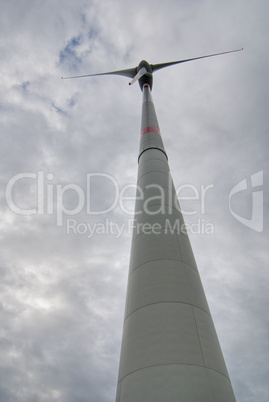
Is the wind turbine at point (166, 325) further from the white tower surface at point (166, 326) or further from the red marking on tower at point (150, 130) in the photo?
the red marking on tower at point (150, 130)

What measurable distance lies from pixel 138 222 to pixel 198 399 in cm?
630

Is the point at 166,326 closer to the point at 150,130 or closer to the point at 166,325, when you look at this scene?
the point at 166,325

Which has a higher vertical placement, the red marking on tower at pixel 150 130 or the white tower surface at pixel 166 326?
the red marking on tower at pixel 150 130

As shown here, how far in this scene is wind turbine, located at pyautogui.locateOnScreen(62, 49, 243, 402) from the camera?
577 cm

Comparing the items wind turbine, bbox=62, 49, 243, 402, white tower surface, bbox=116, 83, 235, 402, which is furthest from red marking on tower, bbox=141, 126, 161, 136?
white tower surface, bbox=116, 83, 235, 402

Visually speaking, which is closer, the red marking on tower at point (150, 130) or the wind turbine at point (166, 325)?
the wind turbine at point (166, 325)

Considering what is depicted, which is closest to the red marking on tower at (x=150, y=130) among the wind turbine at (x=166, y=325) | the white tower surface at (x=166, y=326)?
the wind turbine at (x=166, y=325)

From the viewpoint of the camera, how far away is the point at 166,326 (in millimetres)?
6734

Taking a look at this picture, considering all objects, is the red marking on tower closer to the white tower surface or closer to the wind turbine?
the wind turbine

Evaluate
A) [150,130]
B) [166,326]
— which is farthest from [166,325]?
[150,130]

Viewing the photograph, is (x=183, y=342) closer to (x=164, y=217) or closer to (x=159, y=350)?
(x=159, y=350)

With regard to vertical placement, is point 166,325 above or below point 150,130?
below

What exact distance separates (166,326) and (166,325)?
0.03 metres

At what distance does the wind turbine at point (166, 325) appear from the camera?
5.77 metres
